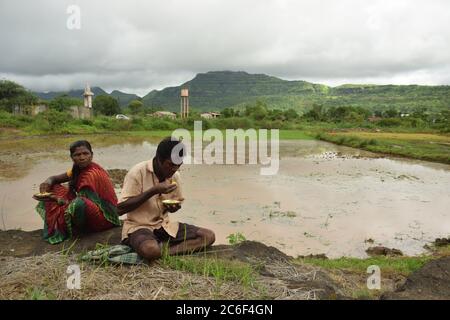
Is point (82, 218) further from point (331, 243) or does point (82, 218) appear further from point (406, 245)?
point (406, 245)

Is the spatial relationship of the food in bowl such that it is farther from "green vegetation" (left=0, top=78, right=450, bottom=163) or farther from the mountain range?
the mountain range

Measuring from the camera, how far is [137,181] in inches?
126

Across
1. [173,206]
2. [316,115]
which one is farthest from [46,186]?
[316,115]

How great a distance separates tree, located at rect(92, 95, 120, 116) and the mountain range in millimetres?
11286

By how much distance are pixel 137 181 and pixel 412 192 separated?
A: 8.53m

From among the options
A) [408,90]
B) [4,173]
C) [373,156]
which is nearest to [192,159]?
[4,173]

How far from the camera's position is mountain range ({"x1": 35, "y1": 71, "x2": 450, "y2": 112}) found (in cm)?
7450

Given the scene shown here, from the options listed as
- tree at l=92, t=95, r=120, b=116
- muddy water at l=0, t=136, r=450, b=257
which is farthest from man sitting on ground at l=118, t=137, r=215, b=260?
tree at l=92, t=95, r=120, b=116

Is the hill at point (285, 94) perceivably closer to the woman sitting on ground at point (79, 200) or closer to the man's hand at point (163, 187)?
the woman sitting on ground at point (79, 200)

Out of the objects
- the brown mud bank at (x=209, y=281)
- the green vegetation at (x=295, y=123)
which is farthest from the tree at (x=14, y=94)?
the brown mud bank at (x=209, y=281)

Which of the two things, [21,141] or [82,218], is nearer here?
[82,218]

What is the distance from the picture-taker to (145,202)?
327 centimetres

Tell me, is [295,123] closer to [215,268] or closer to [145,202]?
[145,202]
